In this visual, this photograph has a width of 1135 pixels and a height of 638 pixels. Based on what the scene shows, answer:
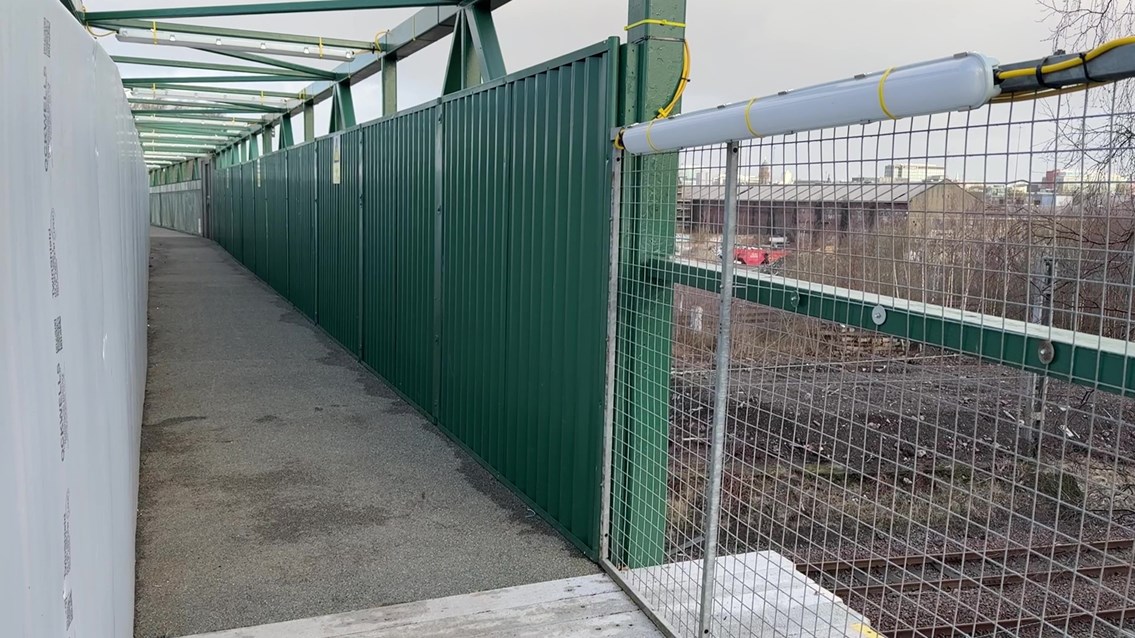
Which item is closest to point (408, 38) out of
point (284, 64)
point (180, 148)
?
point (284, 64)

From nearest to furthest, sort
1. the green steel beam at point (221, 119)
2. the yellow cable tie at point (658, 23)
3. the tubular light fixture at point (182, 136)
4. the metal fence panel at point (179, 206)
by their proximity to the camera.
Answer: the yellow cable tie at point (658, 23) < the green steel beam at point (221, 119) < the tubular light fixture at point (182, 136) < the metal fence panel at point (179, 206)

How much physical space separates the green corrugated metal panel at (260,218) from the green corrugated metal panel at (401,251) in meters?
8.16

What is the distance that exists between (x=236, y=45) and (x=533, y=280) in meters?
7.09

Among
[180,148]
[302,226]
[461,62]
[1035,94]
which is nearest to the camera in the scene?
[1035,94]

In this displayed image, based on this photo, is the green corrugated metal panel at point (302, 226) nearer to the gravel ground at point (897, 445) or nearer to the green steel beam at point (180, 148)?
the gravel ground at point (897, 445)

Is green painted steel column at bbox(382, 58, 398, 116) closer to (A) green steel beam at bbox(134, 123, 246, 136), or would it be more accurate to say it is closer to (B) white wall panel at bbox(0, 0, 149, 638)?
(B) white wall panel at bbox(0, 0, 149, 638)

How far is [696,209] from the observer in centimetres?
352

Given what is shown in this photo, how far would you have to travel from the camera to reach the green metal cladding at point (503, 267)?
4.34m

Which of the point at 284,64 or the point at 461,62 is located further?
the point at 284,64

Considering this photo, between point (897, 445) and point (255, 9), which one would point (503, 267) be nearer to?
point (897, 445)

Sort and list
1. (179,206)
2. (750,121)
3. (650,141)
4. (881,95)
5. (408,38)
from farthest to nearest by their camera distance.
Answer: (179,206)
(408,38)
(650,141)
(750,121)
(881,95)

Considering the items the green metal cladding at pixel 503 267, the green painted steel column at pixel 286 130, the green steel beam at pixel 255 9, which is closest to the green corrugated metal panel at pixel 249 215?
the green painted steel column at pixel 286 130

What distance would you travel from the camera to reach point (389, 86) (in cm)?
978

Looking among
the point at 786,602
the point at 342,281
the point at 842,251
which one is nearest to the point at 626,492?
the point at 786,602
